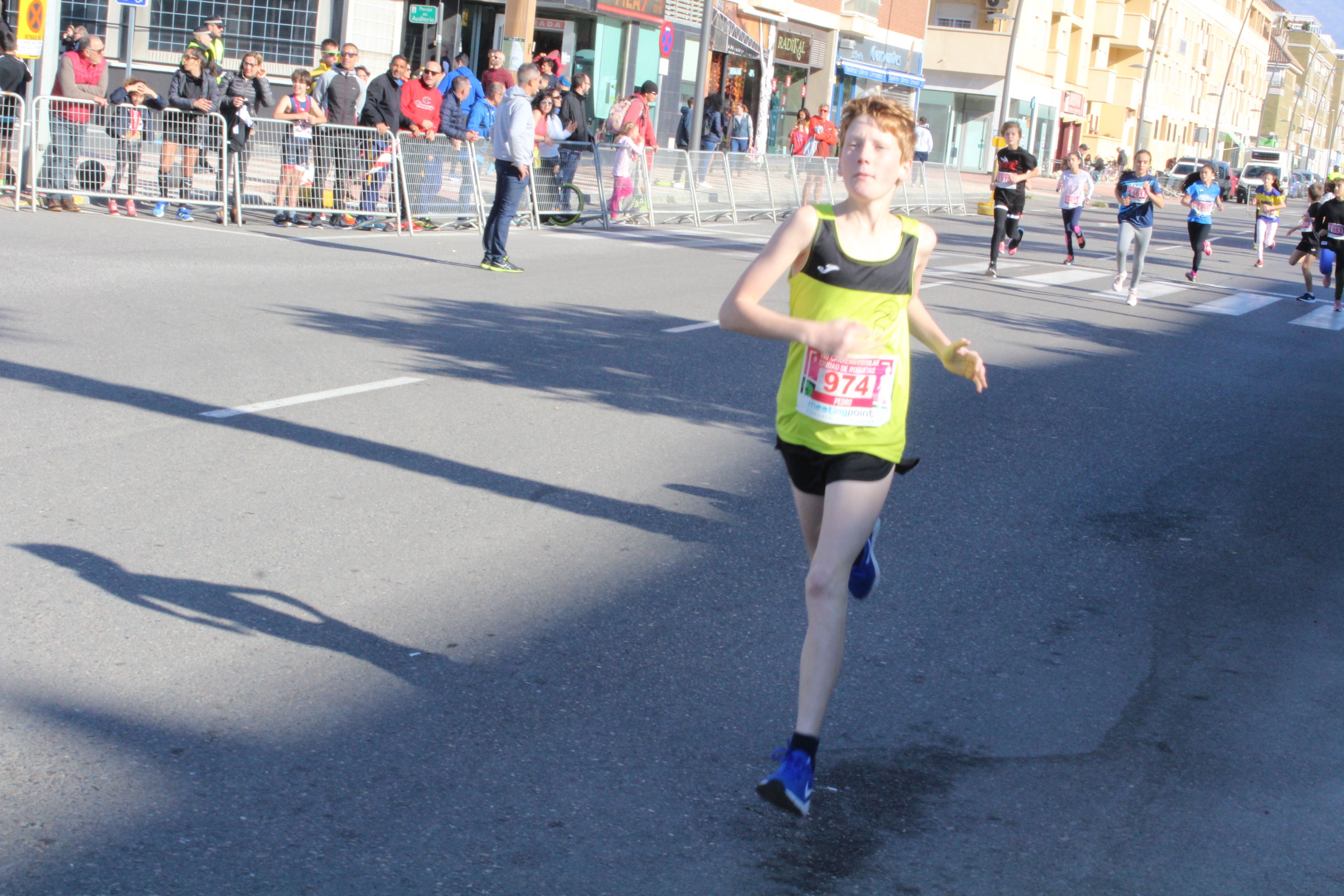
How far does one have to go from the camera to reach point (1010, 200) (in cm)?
1827

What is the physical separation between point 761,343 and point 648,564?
5902 millimetres

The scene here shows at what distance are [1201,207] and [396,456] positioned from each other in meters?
16.4

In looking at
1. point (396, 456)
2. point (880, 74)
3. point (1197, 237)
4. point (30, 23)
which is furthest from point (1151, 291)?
point (880, 74)

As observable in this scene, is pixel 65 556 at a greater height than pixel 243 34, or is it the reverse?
pixel 243 34

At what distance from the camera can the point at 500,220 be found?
13.8 metres

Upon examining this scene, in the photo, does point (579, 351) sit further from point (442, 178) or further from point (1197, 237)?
point (1197, 237)

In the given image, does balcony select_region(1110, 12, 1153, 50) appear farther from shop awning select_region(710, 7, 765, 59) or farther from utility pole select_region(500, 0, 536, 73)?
utility pole select_region(500, 0, 536, 73)

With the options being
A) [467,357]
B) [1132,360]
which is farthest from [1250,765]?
[1132,360]

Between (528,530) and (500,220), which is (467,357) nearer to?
(528,530)

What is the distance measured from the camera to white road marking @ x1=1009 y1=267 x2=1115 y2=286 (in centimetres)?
1784

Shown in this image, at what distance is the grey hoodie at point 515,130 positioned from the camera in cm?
1336

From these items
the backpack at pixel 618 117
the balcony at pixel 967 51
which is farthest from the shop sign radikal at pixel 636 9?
the balcony at pixel 967 51

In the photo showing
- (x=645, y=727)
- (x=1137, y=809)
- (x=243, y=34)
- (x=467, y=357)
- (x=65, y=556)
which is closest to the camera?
(x=1137, y=809)

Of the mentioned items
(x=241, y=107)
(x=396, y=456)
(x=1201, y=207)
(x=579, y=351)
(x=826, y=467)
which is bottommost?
(x=396, y=456)
